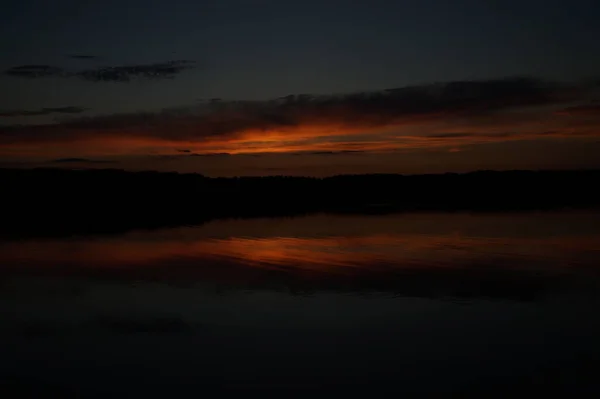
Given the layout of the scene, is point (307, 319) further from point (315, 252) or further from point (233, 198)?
point (233, 198)

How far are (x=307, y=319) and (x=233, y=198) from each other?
4984 cm

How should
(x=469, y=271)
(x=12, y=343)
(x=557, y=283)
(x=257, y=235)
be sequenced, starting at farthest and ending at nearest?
1. (x=257, y=235)
2. (x=469, y=271)
3. (x=557, y=283)
4. (x=12, y=343)

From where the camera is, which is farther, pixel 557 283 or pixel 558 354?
pixel 557 283

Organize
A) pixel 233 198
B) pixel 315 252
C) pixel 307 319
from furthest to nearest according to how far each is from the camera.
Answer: pixel 233 198 → pixel 315 252 → pixel 307 319

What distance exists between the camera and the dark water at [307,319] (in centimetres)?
750

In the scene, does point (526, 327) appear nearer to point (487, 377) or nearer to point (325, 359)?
point (487, 377)

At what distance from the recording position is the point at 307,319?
10.0m

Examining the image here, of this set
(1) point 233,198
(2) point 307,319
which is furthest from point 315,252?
(1) point 233,198

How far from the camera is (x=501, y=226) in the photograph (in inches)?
940

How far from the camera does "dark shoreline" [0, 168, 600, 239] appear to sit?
34.3 meters

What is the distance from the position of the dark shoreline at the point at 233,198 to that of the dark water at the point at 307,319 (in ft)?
41.6

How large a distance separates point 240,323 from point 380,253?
760 cm

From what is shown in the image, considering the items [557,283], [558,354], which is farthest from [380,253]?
[558,354]

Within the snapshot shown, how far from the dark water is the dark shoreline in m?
12.7
